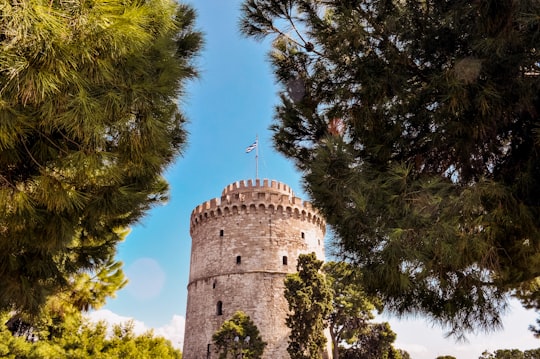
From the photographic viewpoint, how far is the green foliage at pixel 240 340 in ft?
59.9

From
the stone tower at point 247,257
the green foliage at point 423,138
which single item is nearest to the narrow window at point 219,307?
the stone tower at point 247,257

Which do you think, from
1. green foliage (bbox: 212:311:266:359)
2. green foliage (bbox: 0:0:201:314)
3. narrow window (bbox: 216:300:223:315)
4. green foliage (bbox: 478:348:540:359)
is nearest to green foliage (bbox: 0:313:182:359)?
green foliage (bbox: 212:311:266:359)

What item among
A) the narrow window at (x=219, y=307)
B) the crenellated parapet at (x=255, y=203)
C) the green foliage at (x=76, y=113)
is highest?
the crenellated parapet at (x=255, y=203)

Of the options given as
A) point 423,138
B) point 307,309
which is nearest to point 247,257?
point 307,309

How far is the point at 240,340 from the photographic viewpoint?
18.8m

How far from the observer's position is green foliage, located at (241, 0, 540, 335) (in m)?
4.08

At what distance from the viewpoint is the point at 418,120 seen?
498cm

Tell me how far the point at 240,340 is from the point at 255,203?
868 centimetres

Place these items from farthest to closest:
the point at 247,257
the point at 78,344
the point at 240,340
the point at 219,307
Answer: the point at 247,257 → the point at 219,307 → the point at 240,340 → the point at 78,344

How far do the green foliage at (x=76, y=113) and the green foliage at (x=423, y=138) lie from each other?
1755 mm

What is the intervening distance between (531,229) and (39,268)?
21.2ft

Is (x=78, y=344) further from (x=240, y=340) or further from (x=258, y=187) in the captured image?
(x=258, y=187)

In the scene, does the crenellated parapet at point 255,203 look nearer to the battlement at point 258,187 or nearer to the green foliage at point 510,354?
the battlement at point 258,187

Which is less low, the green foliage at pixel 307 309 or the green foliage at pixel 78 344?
the green foliage at pixel 307 309
